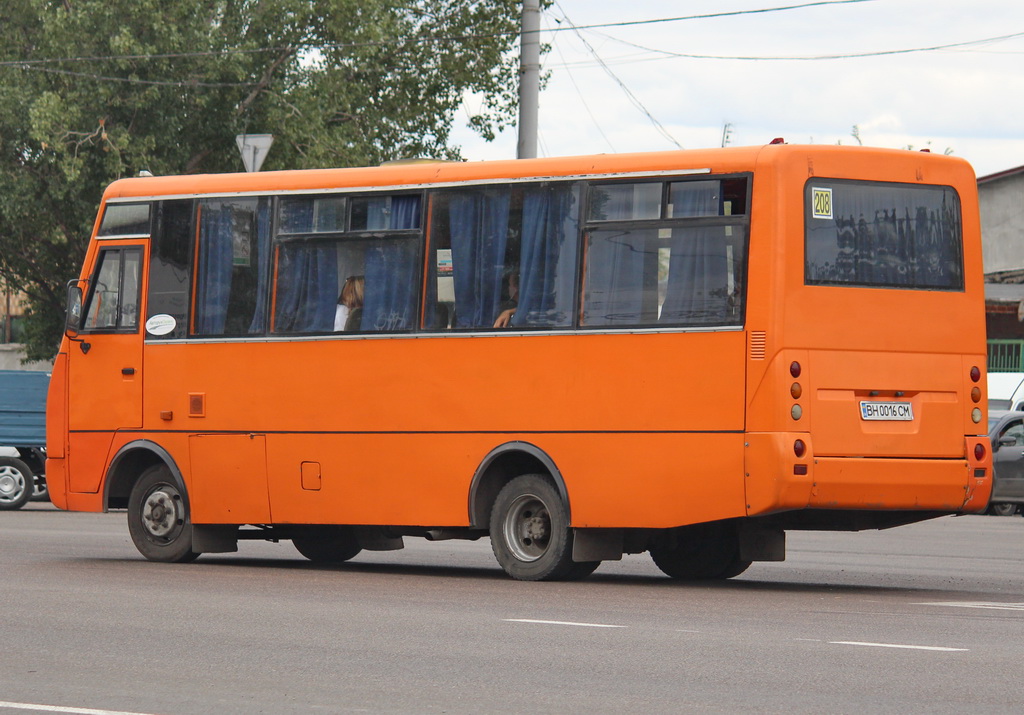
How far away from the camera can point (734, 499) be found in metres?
12.4

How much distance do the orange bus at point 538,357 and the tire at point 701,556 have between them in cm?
2

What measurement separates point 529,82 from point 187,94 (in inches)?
528

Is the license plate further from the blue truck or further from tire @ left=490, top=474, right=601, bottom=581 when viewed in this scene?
the blue truck

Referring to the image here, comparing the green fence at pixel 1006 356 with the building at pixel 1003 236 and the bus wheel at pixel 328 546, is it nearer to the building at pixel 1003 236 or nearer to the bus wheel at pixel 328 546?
the building at pixel 1003 236

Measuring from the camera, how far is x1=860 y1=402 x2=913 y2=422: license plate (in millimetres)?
12461

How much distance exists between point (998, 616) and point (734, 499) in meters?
2.08

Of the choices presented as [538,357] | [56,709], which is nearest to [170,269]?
[538,357]

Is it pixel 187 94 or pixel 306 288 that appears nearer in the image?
pixel 306 288

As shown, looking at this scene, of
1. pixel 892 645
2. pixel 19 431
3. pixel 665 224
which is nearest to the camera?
pixel 892 645

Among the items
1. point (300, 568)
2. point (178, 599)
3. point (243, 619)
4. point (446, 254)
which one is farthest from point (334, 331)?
point (243, 619)

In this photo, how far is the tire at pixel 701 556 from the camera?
14.1 meters

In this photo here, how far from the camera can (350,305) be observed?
14.6 metres

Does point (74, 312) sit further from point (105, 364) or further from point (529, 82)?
point (529, 82)

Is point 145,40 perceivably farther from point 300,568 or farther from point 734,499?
point 734,499
